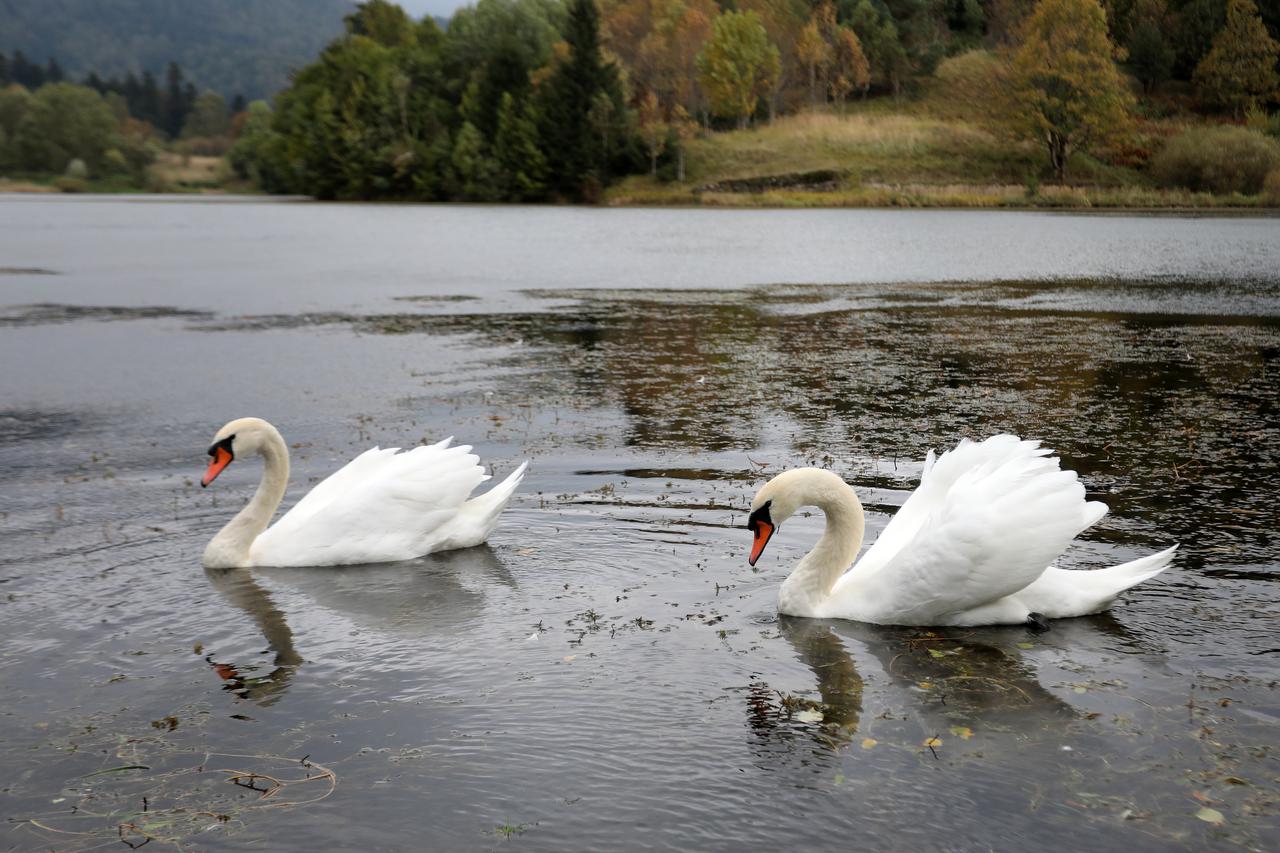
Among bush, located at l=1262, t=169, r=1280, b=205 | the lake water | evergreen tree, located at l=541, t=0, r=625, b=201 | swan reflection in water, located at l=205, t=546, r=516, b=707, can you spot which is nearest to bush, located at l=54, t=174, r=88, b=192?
evergreen tree, located at l=541, t=0, r=625, b=201

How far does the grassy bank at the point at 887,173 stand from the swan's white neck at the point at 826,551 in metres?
67.2

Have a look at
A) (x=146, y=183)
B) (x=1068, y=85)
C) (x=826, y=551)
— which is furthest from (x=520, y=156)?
(x=826, y=551)

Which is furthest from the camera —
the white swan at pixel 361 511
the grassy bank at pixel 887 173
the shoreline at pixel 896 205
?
the grassy bank at pixel 887 173

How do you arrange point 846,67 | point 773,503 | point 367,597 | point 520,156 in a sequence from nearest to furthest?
point 773,503
point 367,597
point 520,156
point 846,67

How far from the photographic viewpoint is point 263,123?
17788 cm

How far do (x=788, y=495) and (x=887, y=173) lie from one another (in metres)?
79.6

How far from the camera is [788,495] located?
7.82m

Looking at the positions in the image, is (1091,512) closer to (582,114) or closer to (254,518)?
(254,518)

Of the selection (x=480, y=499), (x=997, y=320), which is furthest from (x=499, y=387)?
(x=997, y=320)

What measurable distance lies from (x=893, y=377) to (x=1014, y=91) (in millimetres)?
75651

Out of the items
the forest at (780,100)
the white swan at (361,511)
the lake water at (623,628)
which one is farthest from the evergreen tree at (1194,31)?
the white swan at (361,511)

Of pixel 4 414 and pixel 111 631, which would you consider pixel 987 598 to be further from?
pixel 4 414

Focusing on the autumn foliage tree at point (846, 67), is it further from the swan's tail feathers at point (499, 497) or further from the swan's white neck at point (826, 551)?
the swan's white neck at point (826, 551)

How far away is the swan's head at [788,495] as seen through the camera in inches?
304
